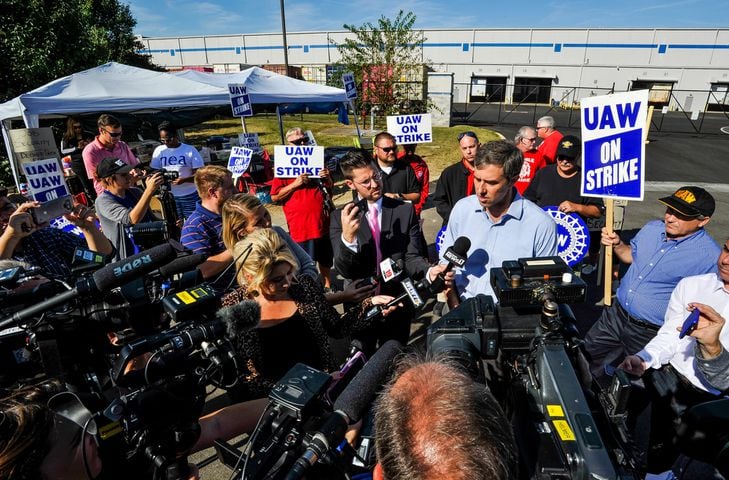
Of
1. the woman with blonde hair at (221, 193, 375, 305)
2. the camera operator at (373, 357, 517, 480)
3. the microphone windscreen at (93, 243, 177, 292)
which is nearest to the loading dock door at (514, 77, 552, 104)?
the woman with blonde hair at (221, 193, 375, 305)

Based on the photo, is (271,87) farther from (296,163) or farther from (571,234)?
(571,234)

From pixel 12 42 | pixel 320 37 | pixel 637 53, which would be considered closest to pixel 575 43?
pixel 637 53

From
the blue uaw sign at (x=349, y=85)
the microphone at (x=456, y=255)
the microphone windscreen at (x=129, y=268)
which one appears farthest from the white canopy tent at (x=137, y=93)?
the microphone at (x=456, y=255)

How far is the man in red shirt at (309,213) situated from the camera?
4.51 meters

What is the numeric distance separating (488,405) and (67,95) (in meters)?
9.46

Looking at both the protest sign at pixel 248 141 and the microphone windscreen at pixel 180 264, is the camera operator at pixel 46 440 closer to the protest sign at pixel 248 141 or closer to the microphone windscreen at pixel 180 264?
the microphone windscreen at pixel 180 264

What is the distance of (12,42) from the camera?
1017cm

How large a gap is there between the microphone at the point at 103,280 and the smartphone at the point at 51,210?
1928 mm

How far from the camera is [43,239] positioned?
3080 mm

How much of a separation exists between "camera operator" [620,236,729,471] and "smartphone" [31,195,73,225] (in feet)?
13.2

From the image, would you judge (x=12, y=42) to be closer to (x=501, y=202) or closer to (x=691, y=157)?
(x=501, y=202)

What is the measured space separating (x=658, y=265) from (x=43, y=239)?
4.53m

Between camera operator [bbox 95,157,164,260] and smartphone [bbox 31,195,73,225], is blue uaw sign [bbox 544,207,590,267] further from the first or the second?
smartphone [bbox 31,195,73,225]

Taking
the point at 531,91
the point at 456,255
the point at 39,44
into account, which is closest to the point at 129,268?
the point at 456,255
